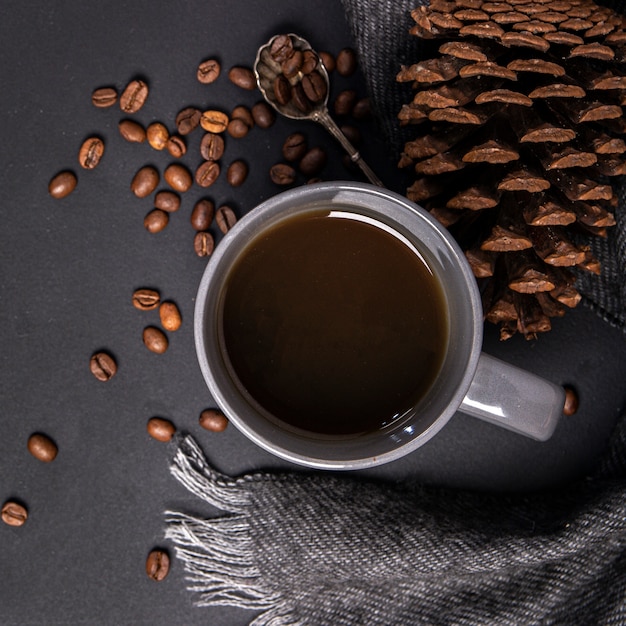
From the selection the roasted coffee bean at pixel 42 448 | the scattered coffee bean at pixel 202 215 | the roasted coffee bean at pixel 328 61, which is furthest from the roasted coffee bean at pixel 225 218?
the roasted coffee bean at pixel 42 448

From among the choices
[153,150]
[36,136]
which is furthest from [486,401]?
[36,136]

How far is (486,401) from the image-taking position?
77cm

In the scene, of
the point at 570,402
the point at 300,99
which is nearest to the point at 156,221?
the point at 300,99

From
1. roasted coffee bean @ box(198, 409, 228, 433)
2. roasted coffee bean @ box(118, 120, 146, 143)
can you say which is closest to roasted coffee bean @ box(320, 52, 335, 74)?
roasted coffee bean @ box(118, 120, 146, 143)

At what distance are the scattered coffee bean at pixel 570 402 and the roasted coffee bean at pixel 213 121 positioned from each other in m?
0.56

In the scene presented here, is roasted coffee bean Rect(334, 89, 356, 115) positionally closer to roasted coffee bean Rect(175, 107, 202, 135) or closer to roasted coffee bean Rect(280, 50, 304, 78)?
roasted coffee bean Rect(280, 50, 304, 78)

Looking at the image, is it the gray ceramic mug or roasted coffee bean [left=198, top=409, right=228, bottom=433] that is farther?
roasted coffee bean [left=198, top=409, right=228, bottom=433]

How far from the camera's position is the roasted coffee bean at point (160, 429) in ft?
3.23

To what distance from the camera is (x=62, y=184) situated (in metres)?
0.99

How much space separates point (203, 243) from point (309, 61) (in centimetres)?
27

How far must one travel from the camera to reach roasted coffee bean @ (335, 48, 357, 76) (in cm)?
98

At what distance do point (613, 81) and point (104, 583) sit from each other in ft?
2.79

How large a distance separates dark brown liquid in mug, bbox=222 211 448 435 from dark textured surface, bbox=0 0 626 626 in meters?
0.22

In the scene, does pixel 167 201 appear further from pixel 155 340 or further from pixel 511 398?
pixel 511 398
